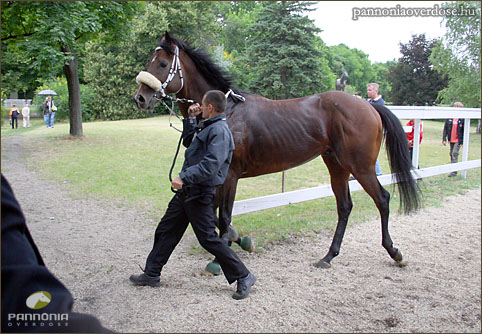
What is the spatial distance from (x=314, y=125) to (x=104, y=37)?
11.2 metres

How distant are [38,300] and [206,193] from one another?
2.78 metres

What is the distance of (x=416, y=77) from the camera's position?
33.7 meters

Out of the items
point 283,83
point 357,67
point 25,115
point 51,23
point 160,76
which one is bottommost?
point 25,115

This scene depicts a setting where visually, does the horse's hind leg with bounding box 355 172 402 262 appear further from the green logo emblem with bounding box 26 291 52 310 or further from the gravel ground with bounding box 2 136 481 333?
the green logo emblem with bounding box 26 291 52 310

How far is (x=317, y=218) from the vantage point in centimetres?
650

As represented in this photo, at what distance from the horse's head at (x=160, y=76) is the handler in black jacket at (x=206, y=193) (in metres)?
0.73

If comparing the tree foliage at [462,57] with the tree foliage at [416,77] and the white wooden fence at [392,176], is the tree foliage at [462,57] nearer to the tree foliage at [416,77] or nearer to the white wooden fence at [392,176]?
the tree foliage at [416,77]

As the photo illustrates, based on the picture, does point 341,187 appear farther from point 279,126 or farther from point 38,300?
point 38,300

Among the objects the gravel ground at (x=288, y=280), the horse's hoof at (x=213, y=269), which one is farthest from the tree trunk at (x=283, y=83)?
the horse's hoof at (x=213, y=269)

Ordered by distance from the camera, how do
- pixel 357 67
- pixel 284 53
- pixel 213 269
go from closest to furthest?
pixel 213 269 < pixel 284 53 < pixel 357 67

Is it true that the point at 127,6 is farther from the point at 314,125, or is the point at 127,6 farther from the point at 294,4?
the point at 294,4

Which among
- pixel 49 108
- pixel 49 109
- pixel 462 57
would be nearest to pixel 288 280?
pixel 49 108

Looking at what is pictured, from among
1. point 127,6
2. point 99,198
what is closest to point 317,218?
point 99,198

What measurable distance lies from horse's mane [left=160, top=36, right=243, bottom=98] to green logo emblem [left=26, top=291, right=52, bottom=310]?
4.01 meters
